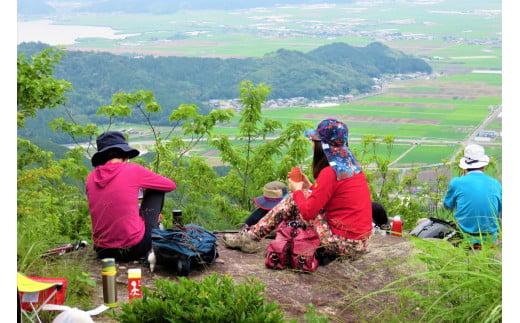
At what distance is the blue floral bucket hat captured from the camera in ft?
15.4

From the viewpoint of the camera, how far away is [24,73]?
776 centimetres

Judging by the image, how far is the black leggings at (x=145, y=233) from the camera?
475cm

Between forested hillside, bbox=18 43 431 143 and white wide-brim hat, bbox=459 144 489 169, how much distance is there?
2358 cm

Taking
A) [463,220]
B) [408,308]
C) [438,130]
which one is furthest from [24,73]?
[438,130]

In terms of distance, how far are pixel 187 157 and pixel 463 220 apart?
181 inches

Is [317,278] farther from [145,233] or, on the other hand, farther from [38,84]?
[38,84]

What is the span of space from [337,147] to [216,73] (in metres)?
40.7

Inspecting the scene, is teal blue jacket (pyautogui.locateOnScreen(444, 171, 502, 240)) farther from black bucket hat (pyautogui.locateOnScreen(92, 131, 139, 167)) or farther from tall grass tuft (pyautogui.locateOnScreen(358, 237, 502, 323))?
black bucket hat (pyautogui.locateOnScreen(92, 131, 139, 167))

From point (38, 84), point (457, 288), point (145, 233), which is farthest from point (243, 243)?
point (38, 84)

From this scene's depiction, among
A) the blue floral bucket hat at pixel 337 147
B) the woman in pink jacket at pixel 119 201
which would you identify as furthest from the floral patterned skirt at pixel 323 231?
the woman in pink jacket at pixel 119 201

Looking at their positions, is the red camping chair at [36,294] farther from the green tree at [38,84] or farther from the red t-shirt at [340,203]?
the green tree at [38,84]

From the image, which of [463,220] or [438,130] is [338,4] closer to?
[438,130]

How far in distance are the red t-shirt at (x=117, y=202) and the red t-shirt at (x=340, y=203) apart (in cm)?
111

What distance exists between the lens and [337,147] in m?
4.75
